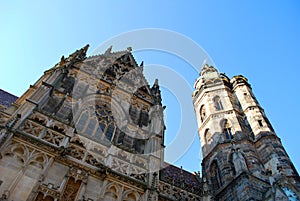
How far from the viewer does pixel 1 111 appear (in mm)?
10383

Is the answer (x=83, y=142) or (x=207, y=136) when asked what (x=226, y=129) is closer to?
(x=207, y=136)

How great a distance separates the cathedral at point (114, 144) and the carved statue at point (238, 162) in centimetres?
7

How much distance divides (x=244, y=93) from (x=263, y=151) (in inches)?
304

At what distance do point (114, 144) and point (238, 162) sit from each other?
24.4ft

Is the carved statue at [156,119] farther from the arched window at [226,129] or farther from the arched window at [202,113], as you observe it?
the arched window at [202,113]

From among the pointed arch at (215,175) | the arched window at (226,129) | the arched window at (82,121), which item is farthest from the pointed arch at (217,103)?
the arched window at (82,121)

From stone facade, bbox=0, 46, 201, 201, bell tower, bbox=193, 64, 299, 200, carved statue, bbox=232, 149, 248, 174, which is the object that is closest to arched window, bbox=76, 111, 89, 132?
stone facade, bbox=0, 46, 201, 201

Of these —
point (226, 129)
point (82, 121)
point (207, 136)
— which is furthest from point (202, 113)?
point (82, 121)

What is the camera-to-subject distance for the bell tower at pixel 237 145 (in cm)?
1463

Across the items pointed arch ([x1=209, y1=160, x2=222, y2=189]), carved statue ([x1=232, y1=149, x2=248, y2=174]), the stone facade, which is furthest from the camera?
pointed arch ([x1=209, y1=160, x2=222, y2=189])

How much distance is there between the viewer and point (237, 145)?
18500mm

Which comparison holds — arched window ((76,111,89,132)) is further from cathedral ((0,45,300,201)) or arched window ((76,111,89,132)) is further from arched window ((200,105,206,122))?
arched window ((200,105,206,122))

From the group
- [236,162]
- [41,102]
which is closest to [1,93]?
[41,102]

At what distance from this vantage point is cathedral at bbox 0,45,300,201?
9367mm
